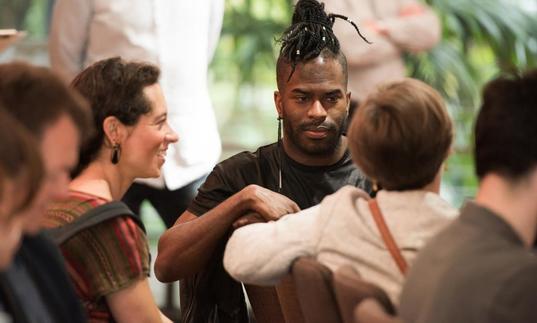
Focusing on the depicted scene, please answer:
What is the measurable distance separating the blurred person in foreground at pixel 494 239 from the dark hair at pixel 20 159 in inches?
26.8

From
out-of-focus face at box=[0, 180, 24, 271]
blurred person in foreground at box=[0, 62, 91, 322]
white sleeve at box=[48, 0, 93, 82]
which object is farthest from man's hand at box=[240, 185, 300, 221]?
white sleeve at box=[48, 0, 93, 82]

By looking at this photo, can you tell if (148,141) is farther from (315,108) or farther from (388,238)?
(388,238)

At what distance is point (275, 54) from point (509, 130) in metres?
3.98

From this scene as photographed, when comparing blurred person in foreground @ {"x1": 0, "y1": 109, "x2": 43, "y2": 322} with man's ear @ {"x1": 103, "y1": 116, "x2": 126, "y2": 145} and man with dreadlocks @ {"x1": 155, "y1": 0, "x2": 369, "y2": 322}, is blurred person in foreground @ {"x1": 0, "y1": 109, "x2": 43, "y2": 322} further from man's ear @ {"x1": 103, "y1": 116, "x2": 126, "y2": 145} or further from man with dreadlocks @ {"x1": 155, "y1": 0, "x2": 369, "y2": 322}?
man with dreadlocks @ {"x1": 155, "y1": 0, "x2": 369, "y2": 322}

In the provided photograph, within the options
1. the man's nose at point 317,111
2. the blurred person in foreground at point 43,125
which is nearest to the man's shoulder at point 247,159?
the man's nose at point 317,111

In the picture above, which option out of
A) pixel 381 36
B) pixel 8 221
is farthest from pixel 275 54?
pixel 8 221

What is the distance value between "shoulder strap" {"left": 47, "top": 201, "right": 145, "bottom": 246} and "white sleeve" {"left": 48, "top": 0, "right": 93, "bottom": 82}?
73.0 inches

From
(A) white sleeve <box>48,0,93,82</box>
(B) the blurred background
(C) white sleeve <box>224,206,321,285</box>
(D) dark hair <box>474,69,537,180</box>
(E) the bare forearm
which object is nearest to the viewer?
(D) dark hair <box>474,69,537,180</box>

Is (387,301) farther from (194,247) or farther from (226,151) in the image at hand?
(226,151)

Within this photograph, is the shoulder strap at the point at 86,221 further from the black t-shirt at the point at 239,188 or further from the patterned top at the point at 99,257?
the black t-shirt at the point at 239,188

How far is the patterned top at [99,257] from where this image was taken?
8.80ft

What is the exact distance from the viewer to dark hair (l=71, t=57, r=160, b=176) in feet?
9.55

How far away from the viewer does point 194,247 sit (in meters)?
3.17

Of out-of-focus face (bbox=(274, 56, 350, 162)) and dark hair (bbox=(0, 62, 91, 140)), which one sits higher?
dark hair (bbox=(0, 62, 91, 140))
